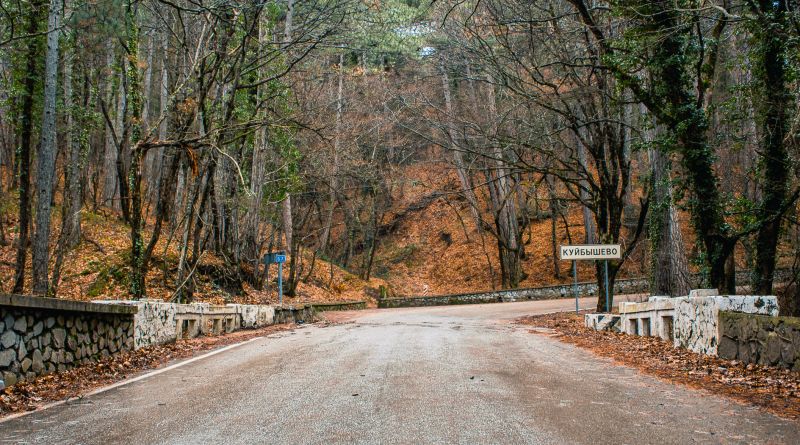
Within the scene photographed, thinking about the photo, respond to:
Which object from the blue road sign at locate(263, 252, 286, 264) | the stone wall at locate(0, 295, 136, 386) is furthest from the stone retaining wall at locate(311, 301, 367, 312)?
the stone wall at locate(0, 295, 136, 386)

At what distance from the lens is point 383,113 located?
34.1 meters

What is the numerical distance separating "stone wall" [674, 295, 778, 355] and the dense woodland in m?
2.43

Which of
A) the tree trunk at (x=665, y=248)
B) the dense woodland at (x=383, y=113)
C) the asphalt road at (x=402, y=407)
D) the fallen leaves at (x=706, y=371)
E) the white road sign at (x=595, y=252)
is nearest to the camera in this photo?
the asphalt road at (x=402, y=407)

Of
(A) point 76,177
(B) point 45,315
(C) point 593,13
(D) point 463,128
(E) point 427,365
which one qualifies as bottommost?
(E) point 427,365

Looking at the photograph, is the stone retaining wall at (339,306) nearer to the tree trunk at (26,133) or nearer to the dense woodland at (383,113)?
the dense woodland at (383,113)

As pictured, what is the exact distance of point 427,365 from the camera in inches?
359

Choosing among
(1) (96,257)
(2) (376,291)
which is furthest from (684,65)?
(2) (376,291)

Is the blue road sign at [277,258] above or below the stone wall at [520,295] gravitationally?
above

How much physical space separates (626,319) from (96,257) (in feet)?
56.2

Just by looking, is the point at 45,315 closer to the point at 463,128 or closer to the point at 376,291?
the point at 463,128

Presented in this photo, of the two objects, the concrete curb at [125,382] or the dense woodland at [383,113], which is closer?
the concrete curb at [125,382]

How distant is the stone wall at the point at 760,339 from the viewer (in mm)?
7730

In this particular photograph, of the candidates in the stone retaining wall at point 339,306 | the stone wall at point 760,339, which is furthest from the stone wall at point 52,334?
the stone retaining wall at point 339,306

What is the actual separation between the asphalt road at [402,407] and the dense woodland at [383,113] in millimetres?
5003
